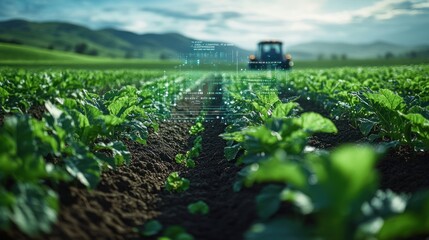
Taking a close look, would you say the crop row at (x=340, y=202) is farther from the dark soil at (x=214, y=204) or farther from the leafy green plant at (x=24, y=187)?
the leafy green plant at (x=24, y=187)

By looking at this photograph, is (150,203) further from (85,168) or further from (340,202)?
(340,202)

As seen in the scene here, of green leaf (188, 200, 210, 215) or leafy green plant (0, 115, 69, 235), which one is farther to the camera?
green leaf (188, 200, 210, 215)

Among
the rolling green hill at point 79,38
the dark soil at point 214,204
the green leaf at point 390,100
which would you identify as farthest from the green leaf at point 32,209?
the rolling green hill at point 79,38

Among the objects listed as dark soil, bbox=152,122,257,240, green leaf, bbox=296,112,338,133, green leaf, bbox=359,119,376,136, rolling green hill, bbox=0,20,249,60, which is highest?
rolling green hill, bbox=0,20,249,60

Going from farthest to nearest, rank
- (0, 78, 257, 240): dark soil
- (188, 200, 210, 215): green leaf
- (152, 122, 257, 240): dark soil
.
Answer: (188, 200, 210, 215): green leaf < (152, 122, 257, 240): dark soil < (0, 78, 257, 240): dark soil

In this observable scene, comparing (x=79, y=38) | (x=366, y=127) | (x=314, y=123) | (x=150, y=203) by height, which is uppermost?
(x=79, y=38)

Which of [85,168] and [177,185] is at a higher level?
[85,168]

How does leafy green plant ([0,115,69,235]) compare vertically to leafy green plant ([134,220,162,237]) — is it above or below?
above

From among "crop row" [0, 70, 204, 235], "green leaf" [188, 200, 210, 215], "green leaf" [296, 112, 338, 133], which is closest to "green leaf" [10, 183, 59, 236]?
"crop row" [0, 70, 204, 235]

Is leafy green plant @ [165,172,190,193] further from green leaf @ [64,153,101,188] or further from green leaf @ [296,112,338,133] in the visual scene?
green leaf @ [296,112,338,133]

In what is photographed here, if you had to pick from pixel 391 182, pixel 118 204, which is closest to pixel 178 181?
pixel 118 204

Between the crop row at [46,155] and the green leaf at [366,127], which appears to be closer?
the crop row at [46,155]

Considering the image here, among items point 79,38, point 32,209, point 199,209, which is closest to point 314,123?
→ point 199,209

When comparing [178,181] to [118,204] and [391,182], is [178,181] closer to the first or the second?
[118,204]
